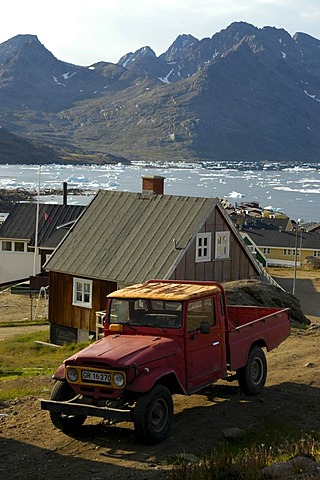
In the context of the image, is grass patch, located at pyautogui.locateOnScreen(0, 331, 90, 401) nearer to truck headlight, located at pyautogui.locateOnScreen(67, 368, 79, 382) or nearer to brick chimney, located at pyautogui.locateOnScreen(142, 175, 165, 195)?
truck headlight, located at pyautogui.locateOnScreen(67, 368, 79, 382)

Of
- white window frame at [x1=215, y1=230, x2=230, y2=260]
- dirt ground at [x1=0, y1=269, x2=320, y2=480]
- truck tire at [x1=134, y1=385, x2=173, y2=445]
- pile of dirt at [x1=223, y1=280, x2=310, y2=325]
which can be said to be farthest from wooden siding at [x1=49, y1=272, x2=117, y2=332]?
truck tire at [x1=134, y1=385, x2=173, y2=445]

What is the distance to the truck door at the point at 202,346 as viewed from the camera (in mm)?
11578

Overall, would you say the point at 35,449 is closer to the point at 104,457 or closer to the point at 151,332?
the point at 104,457

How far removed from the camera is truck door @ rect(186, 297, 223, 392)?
38.0ft

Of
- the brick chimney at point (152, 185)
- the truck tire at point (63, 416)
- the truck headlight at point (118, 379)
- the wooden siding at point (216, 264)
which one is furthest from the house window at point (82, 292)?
the truck headlight at point (118, 379)

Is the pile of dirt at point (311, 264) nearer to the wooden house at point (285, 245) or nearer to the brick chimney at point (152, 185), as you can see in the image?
the brick chimney at point (152, 185)

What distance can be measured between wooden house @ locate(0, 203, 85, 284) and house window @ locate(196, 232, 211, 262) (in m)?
21.3

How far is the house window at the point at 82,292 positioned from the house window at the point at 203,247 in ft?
13.2

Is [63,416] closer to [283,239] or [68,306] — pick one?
[68,306]

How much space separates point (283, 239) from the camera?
85.0 m

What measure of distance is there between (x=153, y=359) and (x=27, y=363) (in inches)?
498

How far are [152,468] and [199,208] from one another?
796 inches

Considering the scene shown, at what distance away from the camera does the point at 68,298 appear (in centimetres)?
3061

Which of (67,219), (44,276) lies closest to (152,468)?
(44,276)
